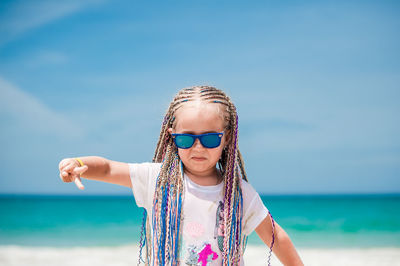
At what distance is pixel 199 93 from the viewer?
8.07ft

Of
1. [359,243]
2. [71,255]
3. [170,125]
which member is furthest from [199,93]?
[359,243]

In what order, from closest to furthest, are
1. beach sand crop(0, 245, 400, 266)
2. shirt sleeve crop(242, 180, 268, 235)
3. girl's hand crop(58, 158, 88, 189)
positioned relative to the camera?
girl's hand crop(58, 158, 88, 189) < shirt sleeve crop(242, 180, 268, 235) < beach sand crop(0, 245, 400, 266)

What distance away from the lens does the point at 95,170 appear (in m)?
2.22

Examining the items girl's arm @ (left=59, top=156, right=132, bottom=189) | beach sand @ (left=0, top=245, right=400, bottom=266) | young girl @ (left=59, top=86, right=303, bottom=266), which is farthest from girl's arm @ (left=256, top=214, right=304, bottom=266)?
beach sand @ (left=0, top=245, right=400, bottom=266)

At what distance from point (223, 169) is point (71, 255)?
6.85 meters

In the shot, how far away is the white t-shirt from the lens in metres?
2.34

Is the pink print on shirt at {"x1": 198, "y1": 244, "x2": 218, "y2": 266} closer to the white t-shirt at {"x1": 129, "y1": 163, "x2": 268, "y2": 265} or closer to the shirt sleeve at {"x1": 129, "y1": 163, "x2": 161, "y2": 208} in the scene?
the white t-shirt at {"x1": 129, "y1": 163, "x2": 268, "y2": 265}

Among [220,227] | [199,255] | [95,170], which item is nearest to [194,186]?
[220,227]

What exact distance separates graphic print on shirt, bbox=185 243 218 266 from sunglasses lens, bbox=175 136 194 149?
59 centimetres

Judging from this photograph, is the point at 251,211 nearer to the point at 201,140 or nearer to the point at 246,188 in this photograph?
the point at 246,188

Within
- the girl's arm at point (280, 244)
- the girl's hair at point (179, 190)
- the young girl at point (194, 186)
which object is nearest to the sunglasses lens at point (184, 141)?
the young girl at point (194, 186)

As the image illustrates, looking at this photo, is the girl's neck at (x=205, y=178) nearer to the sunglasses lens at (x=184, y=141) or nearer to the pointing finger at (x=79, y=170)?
the sunglasses lens at (x=184, y=141)

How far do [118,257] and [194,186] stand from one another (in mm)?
6194

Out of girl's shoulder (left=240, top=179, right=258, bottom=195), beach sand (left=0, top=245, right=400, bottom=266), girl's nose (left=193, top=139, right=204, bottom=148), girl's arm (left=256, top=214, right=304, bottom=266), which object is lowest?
girl's arm (left=256, top=214, right=304, bottom=266)
